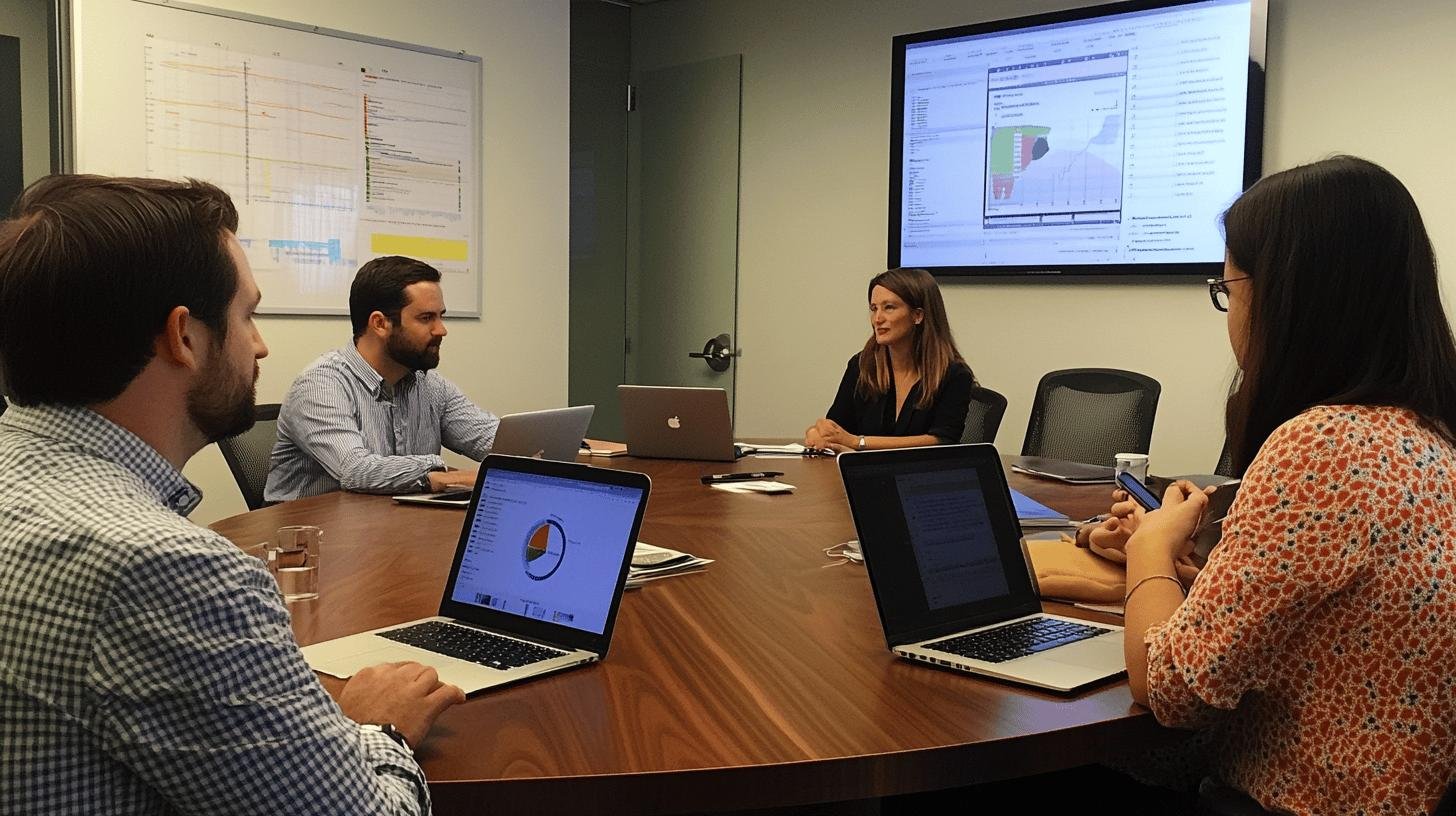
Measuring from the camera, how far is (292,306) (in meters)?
4.41

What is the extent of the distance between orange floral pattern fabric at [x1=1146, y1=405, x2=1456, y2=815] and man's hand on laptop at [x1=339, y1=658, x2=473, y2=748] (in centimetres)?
79

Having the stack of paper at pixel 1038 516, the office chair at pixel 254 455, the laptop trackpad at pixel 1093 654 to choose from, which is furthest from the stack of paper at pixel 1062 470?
the office chair at pixel 254 455

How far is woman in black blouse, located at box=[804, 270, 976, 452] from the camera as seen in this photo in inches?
163

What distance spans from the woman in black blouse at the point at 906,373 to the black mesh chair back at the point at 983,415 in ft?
0.27

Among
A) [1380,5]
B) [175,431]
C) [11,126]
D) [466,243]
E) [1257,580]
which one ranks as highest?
[1380,5]

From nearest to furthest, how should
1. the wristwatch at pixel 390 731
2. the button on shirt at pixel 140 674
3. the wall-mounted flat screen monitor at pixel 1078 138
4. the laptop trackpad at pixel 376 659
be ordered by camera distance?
1. the button on shirt at pixel 140 674
2. the wristwatch at pixel 390 731
3. the laptop trackpad at pixel 376 659
4. the wall-mounted flat screen monitor at pixel 1078 138

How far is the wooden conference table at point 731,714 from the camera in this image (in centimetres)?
115

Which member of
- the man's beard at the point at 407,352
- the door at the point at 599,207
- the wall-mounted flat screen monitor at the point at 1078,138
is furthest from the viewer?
the door at the point at 599,207

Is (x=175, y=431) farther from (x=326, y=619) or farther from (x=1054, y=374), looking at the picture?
(x=1054, y=374)

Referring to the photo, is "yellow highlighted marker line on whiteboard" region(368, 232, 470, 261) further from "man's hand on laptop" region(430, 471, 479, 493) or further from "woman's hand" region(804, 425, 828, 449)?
"man's hand on laptop" region(430, 471, 479, 493)

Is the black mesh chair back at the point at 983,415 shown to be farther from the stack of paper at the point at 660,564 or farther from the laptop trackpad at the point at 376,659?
the laptop trackpad at the point at 376,659

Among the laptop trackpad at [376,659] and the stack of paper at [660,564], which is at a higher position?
the laptop trackpad at [376,659]

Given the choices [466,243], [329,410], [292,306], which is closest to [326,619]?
[329,410]

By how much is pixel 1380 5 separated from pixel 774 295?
2851mm
